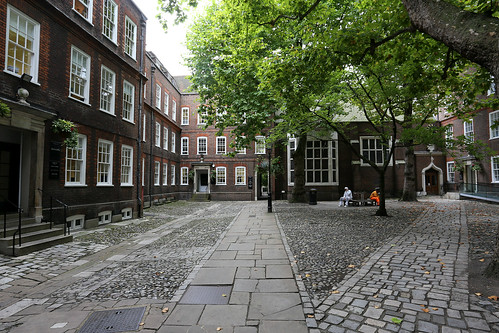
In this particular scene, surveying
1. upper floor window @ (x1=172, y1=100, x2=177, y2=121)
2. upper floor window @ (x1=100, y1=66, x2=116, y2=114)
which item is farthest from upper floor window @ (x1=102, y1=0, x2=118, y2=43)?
upper floor window @ (x1=172, y1=100, x2=177, y2=121)

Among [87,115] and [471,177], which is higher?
[87,115]

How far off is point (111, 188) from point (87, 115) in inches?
130

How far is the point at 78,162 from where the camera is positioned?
10211 mm

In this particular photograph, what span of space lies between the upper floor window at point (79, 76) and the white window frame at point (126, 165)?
3.18 meters

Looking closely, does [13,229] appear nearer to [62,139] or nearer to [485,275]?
[62,139]

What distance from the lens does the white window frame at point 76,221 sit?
377 inches

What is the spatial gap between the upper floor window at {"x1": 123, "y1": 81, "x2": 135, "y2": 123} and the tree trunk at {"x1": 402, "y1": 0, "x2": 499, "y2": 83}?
1236 centimetres

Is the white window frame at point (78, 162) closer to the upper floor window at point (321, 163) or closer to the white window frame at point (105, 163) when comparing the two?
the white window frame at point (105, 163)

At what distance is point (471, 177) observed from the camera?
22.8 metres

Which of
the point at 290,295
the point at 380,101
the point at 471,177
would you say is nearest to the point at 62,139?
the point at 290,295

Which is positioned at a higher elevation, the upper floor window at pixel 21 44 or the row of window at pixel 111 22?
the row of window at pixel 111 22

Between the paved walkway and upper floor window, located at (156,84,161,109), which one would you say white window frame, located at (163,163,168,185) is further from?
the paved walkway

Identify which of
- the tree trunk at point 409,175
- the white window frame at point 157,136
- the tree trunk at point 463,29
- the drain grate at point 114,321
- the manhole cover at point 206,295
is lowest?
the drain grate at point 114,321


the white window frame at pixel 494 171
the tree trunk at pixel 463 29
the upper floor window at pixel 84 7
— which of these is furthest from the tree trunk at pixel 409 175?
the upper floor window at pixel 84 7
